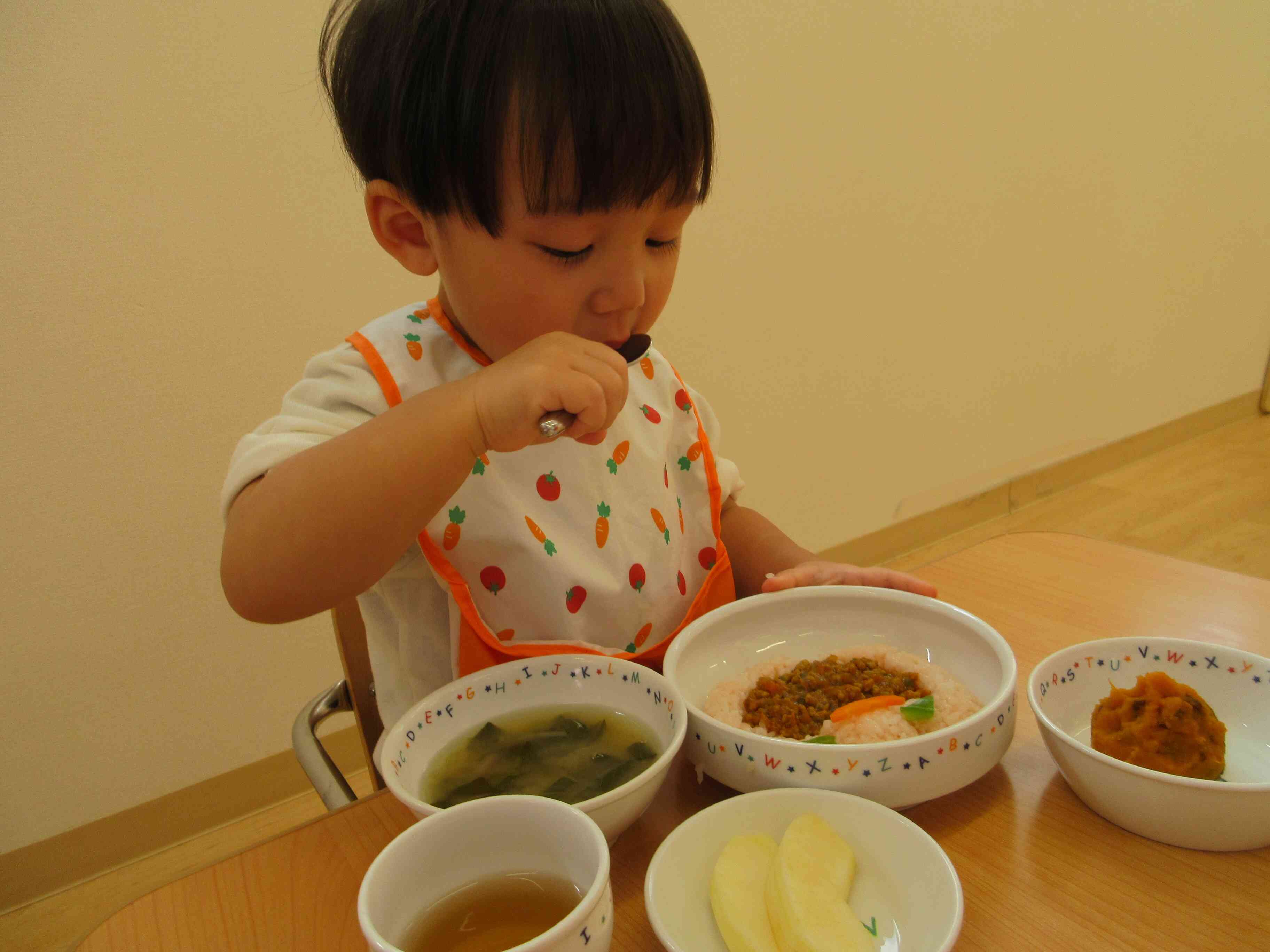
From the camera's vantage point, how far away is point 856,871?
533 millimetres

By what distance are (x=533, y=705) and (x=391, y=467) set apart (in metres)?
0.23

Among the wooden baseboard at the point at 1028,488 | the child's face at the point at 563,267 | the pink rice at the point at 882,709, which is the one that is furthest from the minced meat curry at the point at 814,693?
the wooden baseboard at the point at 1028,488

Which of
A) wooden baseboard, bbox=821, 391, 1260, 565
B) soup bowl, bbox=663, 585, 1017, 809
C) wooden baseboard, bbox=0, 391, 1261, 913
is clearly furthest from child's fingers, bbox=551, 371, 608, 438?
wooden baseboard, bbox=821, 391, 1260, 565

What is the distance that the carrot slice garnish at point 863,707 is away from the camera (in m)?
0.65

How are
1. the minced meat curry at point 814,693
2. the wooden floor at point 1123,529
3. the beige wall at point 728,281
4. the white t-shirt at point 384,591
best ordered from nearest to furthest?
1. the minced meat curry at point 814,693
2. the white t-shirt at point 384,591
3. the beige wall at point 728,281
4. the wooden floor at point 1123,529

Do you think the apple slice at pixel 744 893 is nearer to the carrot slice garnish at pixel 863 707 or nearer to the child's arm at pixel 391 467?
the carrot slice garnish at pixel 863 707

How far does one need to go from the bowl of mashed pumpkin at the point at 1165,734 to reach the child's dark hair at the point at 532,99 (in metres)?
0.51

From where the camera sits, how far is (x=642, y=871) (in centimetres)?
58

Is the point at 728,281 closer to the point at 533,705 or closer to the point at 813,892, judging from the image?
the point at 533,705

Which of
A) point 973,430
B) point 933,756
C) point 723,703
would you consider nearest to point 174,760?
point 723,703

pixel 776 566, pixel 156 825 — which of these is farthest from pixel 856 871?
pixel 156 825

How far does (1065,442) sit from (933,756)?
314 cm

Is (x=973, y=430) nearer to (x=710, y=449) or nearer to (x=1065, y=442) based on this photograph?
(x=1065, y=442)

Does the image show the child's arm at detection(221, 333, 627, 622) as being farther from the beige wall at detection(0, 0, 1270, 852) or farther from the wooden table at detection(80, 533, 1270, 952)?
the beige wall at detection(0, 0, 1270, 852)
